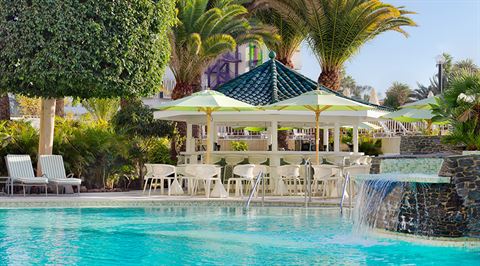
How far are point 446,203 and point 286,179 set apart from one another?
29.3 feet

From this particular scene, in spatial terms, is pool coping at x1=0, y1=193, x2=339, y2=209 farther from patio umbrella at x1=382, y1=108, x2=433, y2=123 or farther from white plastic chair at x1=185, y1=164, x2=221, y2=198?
patio umbrella at x1=382, y1=108, x2=433, y2=123

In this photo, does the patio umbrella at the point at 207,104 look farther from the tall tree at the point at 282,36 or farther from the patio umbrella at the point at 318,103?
the tall tree at the point at 282,36

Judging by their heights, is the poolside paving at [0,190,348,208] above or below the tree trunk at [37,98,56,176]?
below

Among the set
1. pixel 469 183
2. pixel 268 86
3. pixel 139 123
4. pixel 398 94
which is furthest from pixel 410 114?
pixel 398 94

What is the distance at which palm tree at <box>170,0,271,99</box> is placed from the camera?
26.5 meters

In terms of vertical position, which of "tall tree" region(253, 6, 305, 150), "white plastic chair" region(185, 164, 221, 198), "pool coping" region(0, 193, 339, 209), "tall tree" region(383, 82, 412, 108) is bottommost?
"pool coping" region(0, 193, 339, 209)

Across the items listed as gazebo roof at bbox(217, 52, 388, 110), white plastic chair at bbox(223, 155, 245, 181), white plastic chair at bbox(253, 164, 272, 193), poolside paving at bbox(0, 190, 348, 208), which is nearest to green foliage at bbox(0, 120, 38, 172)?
poolside paving at bbox(0, 190, 348, 208)

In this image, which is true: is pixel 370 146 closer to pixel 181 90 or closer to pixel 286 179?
pixel 181 90

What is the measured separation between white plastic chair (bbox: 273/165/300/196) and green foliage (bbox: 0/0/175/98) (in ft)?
15.7

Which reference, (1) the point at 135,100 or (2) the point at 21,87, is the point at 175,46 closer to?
(1) the point at 135,100

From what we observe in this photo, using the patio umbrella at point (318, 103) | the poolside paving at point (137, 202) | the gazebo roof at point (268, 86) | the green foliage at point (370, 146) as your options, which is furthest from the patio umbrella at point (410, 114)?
the green foliage at point (370, 146)

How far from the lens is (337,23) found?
29.4m

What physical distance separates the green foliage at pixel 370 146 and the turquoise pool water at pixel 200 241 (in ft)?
53.9

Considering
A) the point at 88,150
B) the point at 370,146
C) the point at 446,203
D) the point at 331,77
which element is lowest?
the point at 446,203
